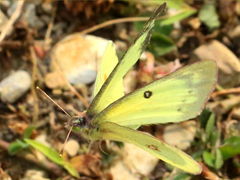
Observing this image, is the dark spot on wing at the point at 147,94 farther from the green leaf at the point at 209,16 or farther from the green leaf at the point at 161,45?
the green leaf at the point at 209,16

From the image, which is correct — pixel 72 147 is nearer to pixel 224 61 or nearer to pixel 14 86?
pixel 14 86

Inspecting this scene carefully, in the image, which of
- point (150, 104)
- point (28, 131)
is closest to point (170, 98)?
point (150, 104)

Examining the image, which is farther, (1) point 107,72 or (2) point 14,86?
(2) point 14,86

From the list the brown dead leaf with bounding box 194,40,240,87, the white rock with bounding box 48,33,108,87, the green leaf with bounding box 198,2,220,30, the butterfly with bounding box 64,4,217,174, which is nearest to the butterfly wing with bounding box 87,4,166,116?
the butterfly with bounding box 64,4,217,174

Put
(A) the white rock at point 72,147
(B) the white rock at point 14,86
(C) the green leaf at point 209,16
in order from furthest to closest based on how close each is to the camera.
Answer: (C) the green leaf at point 209,16 → (B) the white rock at point 14,86 → (A) the white rock at point 72,147

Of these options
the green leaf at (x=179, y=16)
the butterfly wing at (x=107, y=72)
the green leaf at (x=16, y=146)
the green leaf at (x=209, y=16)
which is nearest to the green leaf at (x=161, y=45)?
the green leaf at (x=179, y=16)

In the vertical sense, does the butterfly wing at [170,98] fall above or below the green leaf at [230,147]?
below
